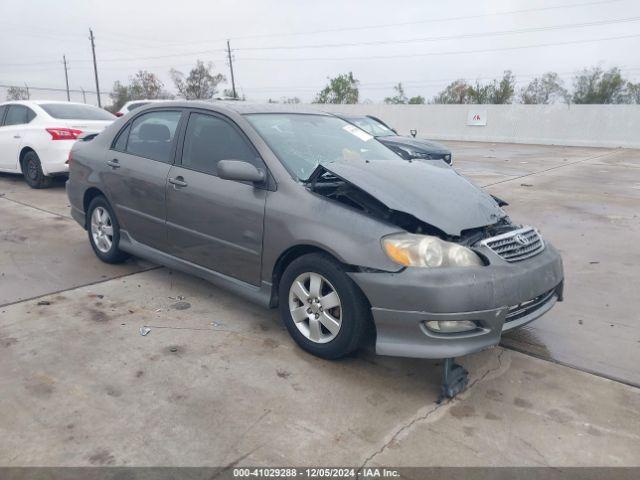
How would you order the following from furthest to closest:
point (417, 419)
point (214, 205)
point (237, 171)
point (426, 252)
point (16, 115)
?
point (16, 115) < point (214, 205) < point (237, 171) < point (426, 252) < point (417, 419)

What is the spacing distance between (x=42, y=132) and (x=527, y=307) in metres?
8.52

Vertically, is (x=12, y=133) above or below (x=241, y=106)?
below

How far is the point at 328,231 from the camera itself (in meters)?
3.24

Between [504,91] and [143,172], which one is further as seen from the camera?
[504,91]

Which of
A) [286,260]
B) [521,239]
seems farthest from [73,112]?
[521,239]

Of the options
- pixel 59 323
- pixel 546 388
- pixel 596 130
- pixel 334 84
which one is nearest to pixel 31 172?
pixel 59 323

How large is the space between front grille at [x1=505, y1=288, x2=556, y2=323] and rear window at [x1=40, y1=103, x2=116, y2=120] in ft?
27.7

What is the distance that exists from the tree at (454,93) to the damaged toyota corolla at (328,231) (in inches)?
1806

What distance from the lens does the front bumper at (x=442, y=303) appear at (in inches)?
115

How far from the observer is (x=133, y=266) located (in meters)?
5.29

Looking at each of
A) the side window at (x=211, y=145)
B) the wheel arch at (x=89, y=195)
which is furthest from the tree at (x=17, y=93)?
the side window at (x=211, y=145)

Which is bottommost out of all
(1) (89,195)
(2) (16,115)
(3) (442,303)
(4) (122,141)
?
(3) (442,303)

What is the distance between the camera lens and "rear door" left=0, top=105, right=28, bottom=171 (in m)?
9.38

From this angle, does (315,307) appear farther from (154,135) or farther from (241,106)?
(154,135)
